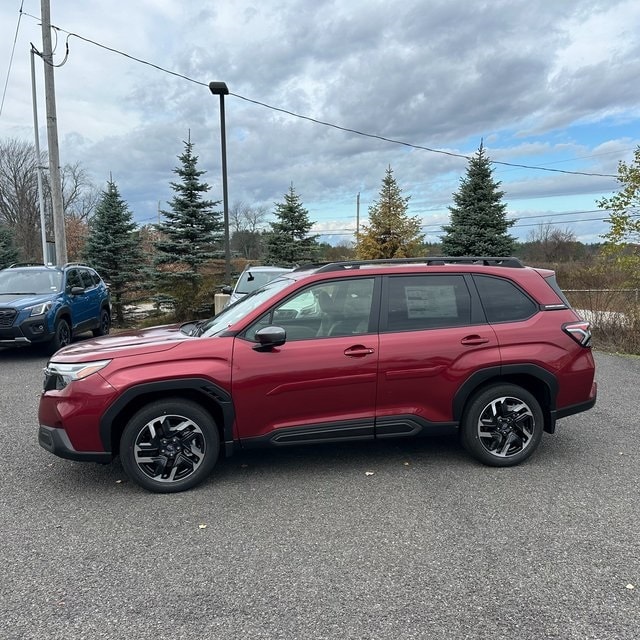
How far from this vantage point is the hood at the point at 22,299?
8875 millimetres

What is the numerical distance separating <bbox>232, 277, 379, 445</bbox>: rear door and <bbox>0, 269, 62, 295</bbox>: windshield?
7.66 meters

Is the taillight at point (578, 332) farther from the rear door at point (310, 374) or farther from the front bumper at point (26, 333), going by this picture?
the front bumper at point (26, 333)

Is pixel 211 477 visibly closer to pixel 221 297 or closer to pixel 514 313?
pixel 514 313

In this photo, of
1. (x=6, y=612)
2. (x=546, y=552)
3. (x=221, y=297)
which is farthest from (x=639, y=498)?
(x=221, y=297)

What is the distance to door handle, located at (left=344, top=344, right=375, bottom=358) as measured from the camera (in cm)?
392

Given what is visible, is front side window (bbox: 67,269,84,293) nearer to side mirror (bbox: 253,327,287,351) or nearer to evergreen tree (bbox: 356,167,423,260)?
side mirror (bbox: 253,327,287,351)

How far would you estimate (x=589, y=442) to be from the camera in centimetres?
488

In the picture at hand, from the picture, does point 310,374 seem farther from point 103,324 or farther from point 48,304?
point 103,324

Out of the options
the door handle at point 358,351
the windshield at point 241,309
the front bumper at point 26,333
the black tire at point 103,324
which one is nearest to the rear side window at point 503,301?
the door handle at point 358,351

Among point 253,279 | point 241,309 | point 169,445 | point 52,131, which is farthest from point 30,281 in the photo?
point 169,445

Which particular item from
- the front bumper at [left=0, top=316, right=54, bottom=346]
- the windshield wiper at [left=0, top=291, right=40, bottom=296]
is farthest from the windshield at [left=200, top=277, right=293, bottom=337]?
the windshield wiper at [left=0, top=291, right=40, bottom=296]

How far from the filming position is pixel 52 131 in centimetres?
1317

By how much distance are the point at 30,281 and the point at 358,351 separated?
Answer: 8.65 meters

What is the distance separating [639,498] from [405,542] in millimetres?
1869
